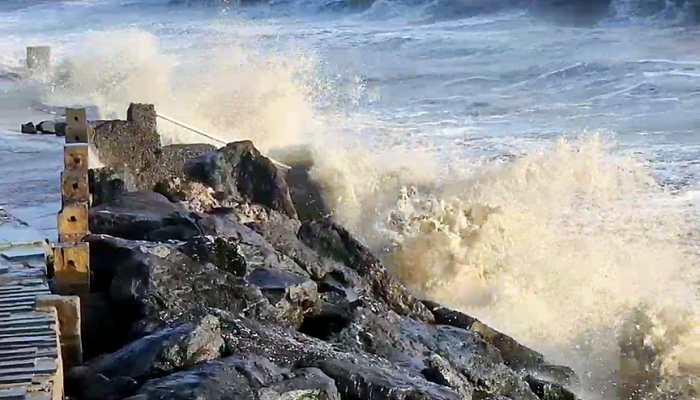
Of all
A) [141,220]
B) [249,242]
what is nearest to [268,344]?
[249,242]

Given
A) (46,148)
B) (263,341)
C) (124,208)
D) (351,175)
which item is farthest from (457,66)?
(263,341)

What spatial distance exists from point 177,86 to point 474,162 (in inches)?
283

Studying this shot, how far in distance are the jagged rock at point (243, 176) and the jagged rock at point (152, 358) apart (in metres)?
4.47

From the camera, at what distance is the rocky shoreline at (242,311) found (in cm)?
578

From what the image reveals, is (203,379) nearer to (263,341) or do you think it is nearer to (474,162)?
Answer: (263,341)

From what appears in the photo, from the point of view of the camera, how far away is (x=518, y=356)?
8.34 metres

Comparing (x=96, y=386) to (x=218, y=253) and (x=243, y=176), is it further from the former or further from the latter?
(x=243, y=176)

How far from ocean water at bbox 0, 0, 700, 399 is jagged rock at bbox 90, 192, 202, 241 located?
140 centimetres

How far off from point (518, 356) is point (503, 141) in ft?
29.7

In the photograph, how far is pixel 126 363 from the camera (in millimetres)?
5852

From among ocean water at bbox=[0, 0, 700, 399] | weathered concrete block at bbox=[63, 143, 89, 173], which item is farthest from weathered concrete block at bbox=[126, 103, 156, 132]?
weathered concrete block at bbox=[63, 143, 89, 173]

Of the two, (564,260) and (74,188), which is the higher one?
(74,188)

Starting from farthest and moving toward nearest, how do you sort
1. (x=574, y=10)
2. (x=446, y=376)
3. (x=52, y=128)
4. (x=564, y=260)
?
(x=574, y=10)
(x=52, y=128)
(x=564, y=260)
(x=446, y=376)

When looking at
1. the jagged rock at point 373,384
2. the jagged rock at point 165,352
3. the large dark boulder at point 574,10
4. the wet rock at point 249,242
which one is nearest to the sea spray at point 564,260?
the wet rock at point 249,242
